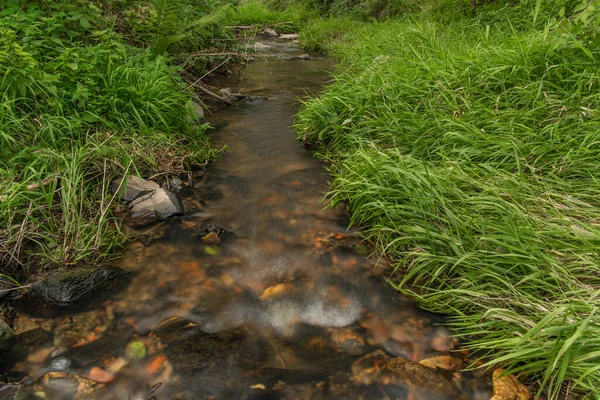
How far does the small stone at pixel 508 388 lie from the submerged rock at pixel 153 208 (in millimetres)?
2539

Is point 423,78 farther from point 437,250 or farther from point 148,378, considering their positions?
point 148,378

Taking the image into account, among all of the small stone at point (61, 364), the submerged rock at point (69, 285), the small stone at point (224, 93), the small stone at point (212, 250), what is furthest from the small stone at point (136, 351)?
the small stone at point (224, 93)

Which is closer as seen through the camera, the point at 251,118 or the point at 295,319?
the point at 295,319

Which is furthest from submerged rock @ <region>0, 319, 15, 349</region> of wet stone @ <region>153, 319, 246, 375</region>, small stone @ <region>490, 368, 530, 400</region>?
small stone @ <region>490, 368, 530, 400</region>

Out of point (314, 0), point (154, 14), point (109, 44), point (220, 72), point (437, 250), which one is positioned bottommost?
point (437, 250)

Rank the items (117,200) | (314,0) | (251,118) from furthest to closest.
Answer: (314,0) < (251,118) < (117,200)

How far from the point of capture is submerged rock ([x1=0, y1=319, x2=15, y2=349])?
1893 mm

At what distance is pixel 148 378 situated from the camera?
1805 mm

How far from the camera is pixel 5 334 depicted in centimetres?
192

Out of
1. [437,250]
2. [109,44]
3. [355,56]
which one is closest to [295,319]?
[437,250]

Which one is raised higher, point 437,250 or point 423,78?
point 423,78

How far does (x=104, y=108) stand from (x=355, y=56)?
192 inches

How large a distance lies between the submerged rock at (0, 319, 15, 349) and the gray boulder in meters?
1.23

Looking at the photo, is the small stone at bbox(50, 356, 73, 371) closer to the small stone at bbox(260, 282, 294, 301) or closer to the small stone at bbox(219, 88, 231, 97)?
the small stone at bbox(260, 282, 294, 301)
